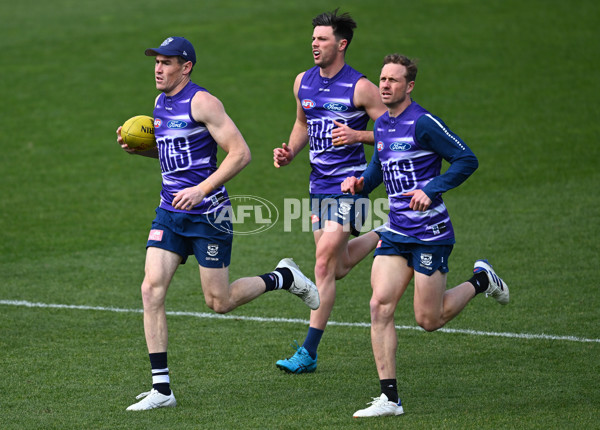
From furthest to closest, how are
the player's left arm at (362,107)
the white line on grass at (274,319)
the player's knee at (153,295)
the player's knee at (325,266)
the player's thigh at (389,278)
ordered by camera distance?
the white line on grass at (274,319)
the player's knee at (325,266)
the player's left arm at (362,107)
the player's knee at (153,295)
the player's thigh at (389,278)

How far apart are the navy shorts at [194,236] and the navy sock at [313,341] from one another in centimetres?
119

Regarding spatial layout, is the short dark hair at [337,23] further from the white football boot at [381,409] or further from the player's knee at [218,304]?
the white football boot at [381,409]

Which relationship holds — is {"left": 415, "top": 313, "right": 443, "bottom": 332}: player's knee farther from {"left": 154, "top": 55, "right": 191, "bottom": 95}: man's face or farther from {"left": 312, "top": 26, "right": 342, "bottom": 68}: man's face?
{"left": 154, "top": 55, "right": 191, "bottom": 95}: man's face

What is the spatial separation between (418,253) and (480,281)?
1196mm

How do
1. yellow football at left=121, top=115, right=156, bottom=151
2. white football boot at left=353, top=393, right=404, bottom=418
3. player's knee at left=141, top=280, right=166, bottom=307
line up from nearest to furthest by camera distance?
white football boot at left=353, top=393, right=404, bottom=418
player's knee at left=141, top=280, right=166, bottom=307
yellow football at left=121, top=115, right=156, bottom=151

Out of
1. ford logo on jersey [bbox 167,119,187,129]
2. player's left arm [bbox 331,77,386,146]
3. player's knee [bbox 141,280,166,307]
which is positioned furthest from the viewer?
player's left arm [bbox 331,77,386,146]

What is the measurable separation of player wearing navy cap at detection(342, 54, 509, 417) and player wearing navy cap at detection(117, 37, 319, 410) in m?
1.07

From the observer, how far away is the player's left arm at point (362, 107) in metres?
8.00

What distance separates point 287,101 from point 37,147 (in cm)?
586

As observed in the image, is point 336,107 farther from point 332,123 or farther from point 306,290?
point 306,290

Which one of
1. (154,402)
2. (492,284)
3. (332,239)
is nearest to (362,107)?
(332,239)

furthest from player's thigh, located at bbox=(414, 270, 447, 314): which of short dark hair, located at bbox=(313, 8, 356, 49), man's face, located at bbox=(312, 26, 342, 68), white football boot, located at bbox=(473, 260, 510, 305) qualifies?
short dark hair, located at bbox=(313, 8, 356, 49)

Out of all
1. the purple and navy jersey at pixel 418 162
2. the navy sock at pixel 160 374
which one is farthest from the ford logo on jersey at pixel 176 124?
the navy sock at pixel 160 374

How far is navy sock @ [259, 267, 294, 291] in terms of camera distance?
8.11 meters
